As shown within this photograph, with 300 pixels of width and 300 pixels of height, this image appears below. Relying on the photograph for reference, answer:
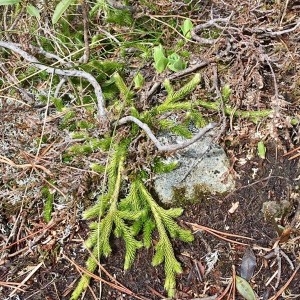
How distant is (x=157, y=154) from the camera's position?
2.58 meters

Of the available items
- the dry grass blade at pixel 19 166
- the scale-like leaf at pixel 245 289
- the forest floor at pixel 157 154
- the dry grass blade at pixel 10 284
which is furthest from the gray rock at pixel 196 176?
the dry grass blade at pixel 10 284

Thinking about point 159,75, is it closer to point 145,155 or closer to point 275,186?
point 145,155

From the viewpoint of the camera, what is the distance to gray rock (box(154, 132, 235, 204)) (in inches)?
100

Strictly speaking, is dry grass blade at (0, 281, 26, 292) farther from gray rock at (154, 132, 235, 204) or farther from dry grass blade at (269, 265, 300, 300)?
dry grass blade at (269, 265, 300, 300)

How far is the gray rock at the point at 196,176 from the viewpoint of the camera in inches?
100

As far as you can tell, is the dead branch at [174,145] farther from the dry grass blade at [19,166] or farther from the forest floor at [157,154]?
the dry grass blade at [19,166]

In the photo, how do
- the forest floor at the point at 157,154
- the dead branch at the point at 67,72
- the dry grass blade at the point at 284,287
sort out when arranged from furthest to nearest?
the dead branch at the point at 67,72, the forest floor at the point at 157,154, the dry grass blade at the point at 284,287

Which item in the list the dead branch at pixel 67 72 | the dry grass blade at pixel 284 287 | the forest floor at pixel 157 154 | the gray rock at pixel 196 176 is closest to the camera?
the dry grass blade at pixel 284 287

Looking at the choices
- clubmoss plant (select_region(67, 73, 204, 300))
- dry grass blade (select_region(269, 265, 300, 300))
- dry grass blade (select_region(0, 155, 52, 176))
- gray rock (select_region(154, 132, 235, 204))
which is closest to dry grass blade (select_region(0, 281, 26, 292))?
clubmoss plant (select_region(67, 73, 204, 300))

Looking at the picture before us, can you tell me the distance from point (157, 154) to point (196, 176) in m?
0.24

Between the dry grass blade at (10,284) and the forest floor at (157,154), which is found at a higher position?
the forest floor at (157,154)

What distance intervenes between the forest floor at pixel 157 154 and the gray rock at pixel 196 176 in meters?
0.05

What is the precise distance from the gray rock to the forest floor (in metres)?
0.05

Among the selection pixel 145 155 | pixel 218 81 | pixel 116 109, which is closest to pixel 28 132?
pixel 116 109
